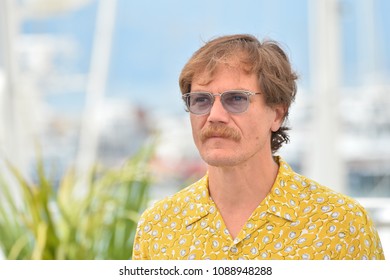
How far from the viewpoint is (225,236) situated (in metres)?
1.57

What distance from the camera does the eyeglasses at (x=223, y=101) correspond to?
1.48m

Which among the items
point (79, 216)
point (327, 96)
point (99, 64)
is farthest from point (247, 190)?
point (99, 64)

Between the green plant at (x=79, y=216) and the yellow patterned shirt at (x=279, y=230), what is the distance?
195 centimetres

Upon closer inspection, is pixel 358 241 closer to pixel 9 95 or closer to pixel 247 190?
pixel 247 190

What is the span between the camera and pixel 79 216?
3717mm

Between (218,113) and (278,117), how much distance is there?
0.46 feet

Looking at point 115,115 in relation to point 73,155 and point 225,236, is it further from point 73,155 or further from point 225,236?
point 225,236

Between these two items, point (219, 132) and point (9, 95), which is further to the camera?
point (9, 95)

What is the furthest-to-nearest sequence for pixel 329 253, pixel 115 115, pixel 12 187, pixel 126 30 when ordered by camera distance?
pixel 115 115
pixel 126 30
pixel 12 187
pixel 329 253

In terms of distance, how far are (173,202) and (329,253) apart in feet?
0.99

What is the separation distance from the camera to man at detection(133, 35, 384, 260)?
1499 millimetres

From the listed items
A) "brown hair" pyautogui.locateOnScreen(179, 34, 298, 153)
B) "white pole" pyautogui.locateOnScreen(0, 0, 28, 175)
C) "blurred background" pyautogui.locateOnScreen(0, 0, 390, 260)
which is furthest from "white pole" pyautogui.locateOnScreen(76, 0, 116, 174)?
"brown hair" pyautogui.locateOnScreen(179, 34, 298, 153)

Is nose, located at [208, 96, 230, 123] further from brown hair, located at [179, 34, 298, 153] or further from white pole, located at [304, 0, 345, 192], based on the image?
white pole, located at [304, 0, 345, 192]

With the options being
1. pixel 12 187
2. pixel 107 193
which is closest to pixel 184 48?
pixel 12 187
